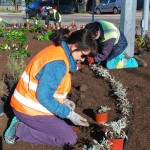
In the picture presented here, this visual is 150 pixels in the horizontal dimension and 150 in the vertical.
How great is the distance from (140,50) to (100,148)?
496cm

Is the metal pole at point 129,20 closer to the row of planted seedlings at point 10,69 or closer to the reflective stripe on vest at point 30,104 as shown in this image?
the row of planted seedlings at point 10,69

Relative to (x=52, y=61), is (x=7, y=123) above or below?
below

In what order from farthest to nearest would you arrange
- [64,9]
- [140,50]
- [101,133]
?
[64,9] → [140,50] → [101,133]

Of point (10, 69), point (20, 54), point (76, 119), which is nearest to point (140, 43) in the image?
point (20, 54)

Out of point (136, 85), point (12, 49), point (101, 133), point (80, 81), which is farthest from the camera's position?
point (12, 49)

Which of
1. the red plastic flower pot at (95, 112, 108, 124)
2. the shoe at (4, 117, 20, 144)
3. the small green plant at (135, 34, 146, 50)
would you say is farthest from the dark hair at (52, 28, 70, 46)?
the small green plant at (135, 34, 146, 50)

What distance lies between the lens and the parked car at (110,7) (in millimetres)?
28734

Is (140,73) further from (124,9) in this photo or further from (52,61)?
(52,61)

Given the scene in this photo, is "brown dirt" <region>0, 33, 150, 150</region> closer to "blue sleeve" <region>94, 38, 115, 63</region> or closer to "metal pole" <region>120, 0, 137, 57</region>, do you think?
"blue sleeve" <region>94, 38, 115, 63</region>

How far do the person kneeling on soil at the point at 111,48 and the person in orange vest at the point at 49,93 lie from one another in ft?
7.38

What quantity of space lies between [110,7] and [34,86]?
1055 inches

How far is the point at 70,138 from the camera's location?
3.64 meters

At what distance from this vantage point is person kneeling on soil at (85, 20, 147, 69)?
5.90m

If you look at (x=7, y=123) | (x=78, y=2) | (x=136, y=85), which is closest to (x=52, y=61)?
(x=7, y=123)
